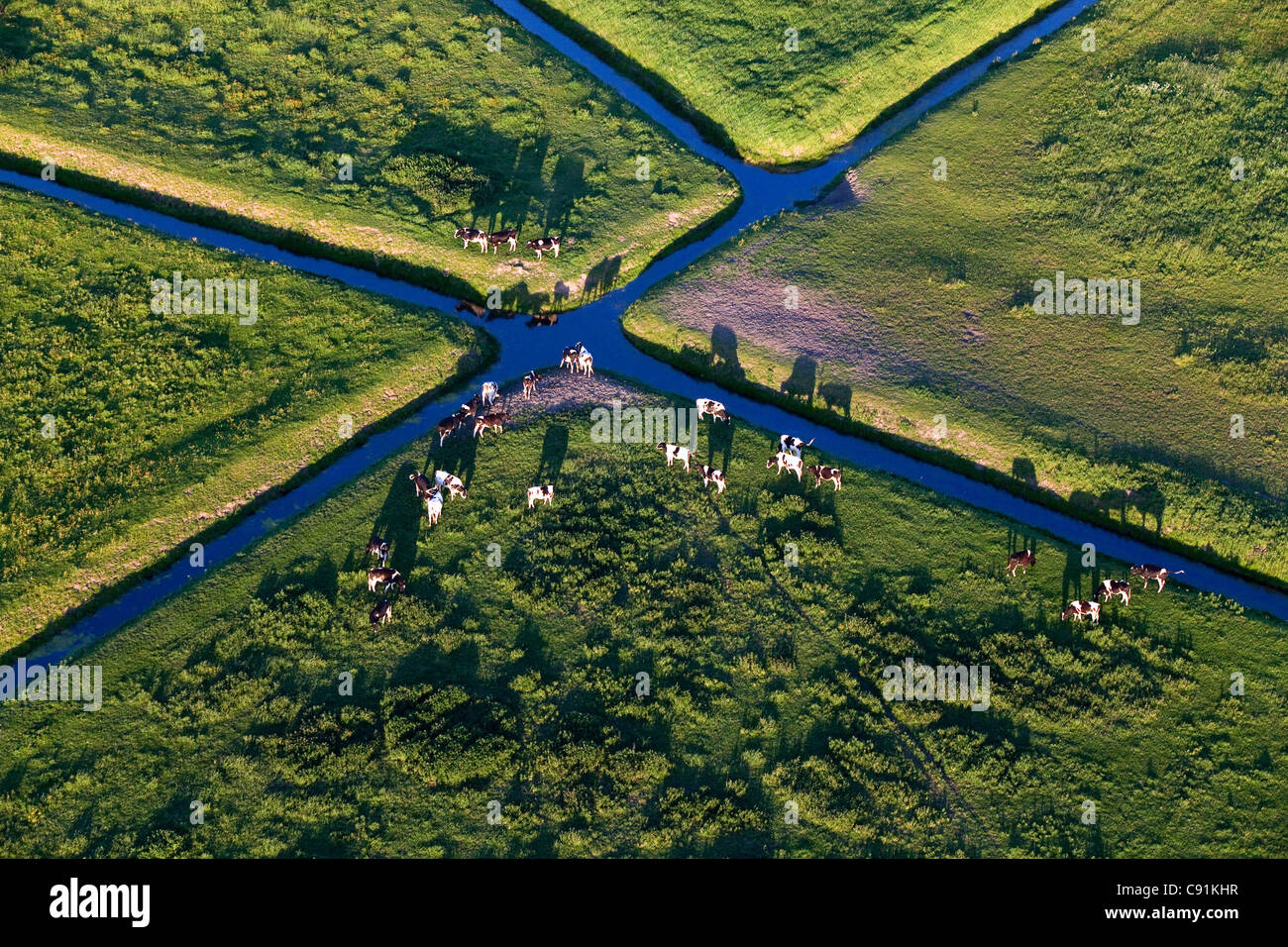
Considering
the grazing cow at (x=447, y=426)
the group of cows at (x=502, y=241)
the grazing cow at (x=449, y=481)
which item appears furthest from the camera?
the group of cows at (x=502, y=241)

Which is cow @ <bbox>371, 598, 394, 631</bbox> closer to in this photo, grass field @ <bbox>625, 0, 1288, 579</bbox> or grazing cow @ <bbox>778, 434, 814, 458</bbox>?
grazing cow @ <bbox>778, 434, 814, 458</bbox>

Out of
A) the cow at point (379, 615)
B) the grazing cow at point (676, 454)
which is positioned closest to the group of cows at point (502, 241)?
the grazing cow at point (676, 454)

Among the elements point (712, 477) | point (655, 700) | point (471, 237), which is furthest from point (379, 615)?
point (471, 237)

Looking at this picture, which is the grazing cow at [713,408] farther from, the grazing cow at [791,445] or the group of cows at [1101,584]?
the group of cows at [1101,584]

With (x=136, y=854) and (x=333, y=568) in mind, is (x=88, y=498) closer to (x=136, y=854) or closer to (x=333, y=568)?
(x=333, y=568)

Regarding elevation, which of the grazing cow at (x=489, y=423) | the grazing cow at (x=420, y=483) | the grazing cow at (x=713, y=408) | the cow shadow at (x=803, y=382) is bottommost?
the grazing cow at (x=420, y=483)

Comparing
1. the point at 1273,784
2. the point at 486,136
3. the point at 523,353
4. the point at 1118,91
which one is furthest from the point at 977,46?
the point at 1273,784
